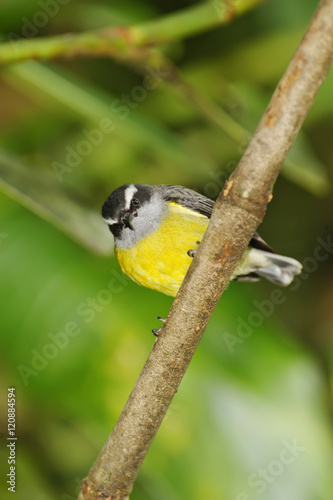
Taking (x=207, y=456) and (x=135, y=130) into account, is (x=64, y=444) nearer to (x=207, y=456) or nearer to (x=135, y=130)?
(x=207, y=456)

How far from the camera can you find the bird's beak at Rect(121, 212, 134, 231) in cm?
206

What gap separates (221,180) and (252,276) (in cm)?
45

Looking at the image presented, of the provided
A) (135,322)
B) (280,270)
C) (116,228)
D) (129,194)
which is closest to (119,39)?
(129,194)

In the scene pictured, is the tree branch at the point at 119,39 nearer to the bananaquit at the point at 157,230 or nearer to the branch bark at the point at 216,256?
the bananaquit at the point at 157,230

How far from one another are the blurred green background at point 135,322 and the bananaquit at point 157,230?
4.4 inches

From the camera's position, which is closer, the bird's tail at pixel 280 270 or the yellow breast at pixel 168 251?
the yellow breast at pixel 168 251

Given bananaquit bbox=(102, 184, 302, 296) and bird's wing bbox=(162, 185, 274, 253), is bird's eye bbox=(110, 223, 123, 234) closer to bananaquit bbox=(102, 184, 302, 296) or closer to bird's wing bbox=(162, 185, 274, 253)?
bananaquit bbox=(102, 184, 302, 296)

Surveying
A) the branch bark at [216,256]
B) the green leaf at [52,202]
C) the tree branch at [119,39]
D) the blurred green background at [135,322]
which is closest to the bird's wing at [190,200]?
the blurred green background at [135,322]

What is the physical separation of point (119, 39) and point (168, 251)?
0.64 m

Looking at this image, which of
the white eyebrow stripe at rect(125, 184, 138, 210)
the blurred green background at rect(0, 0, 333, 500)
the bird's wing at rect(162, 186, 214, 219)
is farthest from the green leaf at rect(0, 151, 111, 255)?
the bird's wing at rect(162, 186, 214, 219)

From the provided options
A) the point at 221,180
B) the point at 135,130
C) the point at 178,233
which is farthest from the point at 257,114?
the point at 178,233

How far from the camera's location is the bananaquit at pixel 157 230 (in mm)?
1948

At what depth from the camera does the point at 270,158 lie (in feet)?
3.20

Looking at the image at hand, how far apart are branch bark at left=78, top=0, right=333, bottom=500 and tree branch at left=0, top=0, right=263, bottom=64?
0.89 metres
